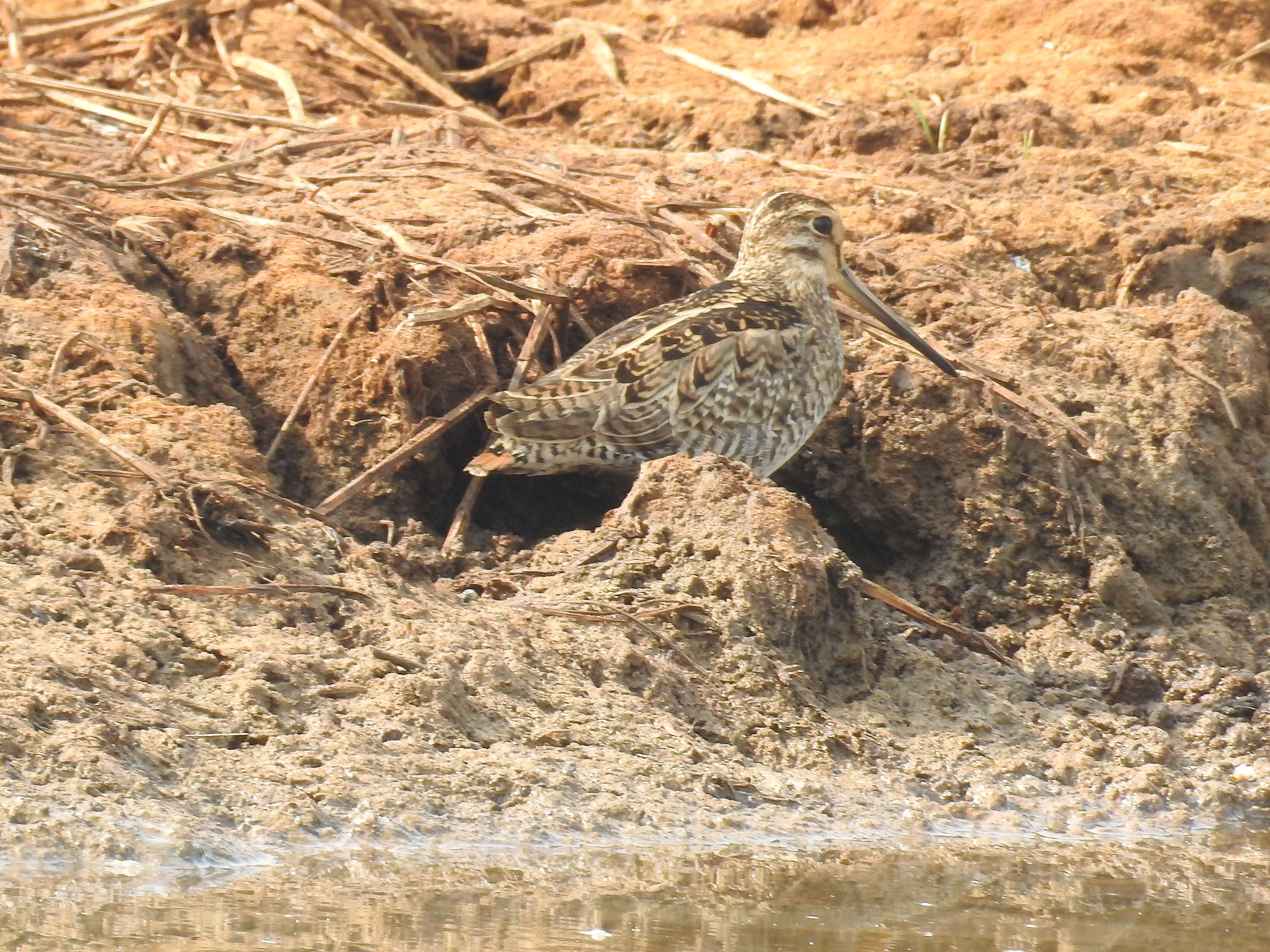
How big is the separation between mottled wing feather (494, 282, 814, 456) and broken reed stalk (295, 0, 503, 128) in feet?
9.37

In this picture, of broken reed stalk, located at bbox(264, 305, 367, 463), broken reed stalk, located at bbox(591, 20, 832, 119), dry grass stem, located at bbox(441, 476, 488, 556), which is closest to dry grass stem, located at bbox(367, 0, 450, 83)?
broken reed stalk, located at bbox(591, 20, 832, 119)

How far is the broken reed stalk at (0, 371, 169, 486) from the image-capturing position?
5312 mm

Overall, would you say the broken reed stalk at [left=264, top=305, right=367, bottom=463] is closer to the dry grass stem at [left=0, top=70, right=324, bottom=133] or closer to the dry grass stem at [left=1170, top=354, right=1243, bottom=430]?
the dry grass stem at [left=0, top=70, right=324, bottom=133]

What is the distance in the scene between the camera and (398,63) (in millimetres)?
9094

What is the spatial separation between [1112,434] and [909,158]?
2165 millimetres

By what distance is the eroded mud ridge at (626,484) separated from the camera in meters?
4.71

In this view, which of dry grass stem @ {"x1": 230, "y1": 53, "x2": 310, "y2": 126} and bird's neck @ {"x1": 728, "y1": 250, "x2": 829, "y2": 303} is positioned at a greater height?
dry grass stem @ {"x1": 230, "y1": 53, "x2": 310, "y2": 126}

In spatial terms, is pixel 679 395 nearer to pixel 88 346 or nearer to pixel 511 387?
pixel 511 387

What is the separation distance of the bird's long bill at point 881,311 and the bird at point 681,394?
0.28 ft

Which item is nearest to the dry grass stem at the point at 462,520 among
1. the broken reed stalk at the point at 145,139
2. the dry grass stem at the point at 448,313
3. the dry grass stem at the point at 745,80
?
the dry grass stem at the point at 448,313

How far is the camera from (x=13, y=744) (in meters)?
4.27

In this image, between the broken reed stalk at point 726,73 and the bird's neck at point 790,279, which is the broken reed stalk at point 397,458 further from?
the broken reed stalk at point 726,73

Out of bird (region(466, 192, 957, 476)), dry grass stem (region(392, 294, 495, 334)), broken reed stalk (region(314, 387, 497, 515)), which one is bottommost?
broken reed stalk (region(314, 387, 497, 515))

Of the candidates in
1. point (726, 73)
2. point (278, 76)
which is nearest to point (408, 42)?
point (278, 76)
